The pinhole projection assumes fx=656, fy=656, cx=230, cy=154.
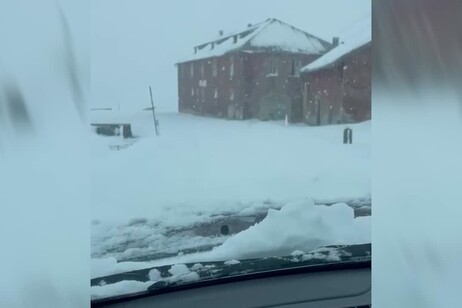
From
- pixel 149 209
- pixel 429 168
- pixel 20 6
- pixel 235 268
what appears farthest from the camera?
pixel 429 168

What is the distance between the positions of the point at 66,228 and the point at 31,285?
161 mm

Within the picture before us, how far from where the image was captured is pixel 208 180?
6.00 ft

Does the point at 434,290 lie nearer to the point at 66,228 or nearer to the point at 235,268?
the point at 235,268

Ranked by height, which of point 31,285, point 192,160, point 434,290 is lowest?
point 434,290

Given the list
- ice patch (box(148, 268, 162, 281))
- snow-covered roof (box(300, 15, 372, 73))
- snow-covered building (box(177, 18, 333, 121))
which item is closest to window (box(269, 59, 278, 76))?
snow-covered building (box(177, 18, 333, 121))

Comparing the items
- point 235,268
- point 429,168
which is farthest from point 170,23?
point 429,168

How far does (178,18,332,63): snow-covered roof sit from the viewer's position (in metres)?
1.82

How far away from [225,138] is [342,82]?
416mm

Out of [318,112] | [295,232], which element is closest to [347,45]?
[318,112]

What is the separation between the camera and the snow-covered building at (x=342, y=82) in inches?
76.6

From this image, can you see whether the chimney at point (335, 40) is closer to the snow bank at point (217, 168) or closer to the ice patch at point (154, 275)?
the snow bank at point (217, 168)

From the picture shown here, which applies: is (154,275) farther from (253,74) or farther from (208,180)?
(253,74)

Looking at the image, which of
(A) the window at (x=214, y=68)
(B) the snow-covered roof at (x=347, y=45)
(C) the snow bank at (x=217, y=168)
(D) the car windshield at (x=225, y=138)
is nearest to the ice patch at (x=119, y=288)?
(D) the car windshield at (x=225, y=138)

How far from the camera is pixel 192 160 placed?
5.94ft
